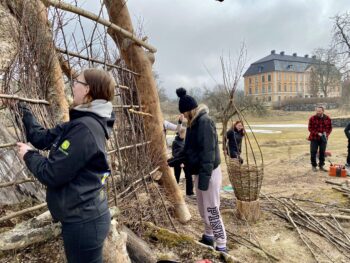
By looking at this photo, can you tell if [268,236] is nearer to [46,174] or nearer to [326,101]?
[46,174]

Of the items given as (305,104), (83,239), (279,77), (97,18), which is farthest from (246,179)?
(279,77)

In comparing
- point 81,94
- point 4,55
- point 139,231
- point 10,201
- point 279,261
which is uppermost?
point 4,55

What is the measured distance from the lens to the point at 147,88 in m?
4.26

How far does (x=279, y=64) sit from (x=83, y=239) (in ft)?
207

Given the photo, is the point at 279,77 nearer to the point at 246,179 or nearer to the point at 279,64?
the point at 279,64

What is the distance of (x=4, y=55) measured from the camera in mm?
2451

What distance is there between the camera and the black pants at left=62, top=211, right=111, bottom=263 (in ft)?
5.31

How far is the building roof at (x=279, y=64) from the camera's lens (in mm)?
58719

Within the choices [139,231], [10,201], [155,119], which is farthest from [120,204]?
[155,119]

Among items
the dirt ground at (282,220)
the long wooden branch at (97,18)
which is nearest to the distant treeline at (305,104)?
the dirt ground at (282,220)

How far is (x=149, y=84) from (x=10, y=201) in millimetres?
2257

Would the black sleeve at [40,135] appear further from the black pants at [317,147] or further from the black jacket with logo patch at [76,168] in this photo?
the black pants at [317,147]

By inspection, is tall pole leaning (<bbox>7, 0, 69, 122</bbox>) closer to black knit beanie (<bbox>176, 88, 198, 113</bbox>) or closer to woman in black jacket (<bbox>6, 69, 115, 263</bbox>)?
woman in black jacket (<bbox>6, 69, 115, 263</bbox>)

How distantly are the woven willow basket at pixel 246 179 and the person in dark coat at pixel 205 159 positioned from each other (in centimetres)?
114
